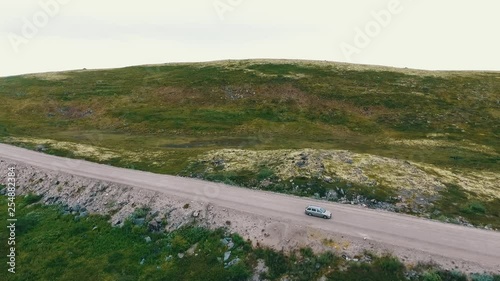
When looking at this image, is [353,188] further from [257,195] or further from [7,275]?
[7,275]

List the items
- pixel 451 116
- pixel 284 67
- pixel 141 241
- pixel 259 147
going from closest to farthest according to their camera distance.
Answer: pixel 141 241, pixel 259 147, pixel 451 116, pixel 284 67

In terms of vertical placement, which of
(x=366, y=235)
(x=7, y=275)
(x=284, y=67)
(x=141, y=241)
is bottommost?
(x=7, y=275)

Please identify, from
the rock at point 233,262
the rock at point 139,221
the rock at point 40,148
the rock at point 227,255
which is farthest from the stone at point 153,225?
the rock at point 40,148

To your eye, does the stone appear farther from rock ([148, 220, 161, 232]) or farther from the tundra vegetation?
the tundra vegetation

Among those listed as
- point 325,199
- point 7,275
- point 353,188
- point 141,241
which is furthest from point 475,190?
point 7,275

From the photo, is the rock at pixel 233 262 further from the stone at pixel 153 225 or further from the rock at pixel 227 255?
the stone at pixel 153 225

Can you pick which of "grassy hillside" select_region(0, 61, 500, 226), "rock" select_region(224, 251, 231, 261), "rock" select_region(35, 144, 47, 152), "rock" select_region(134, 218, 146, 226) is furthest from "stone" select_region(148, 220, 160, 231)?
"rock" select_region(35, 144, 47, 152)
